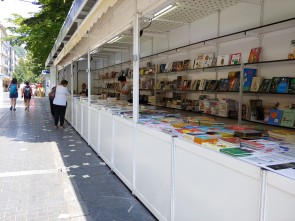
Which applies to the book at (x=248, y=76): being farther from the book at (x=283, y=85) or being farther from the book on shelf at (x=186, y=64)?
the book on shelf at (x=186, y=64)

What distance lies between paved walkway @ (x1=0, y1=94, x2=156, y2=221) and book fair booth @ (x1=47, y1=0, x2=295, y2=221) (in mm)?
229

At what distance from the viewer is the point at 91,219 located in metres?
3.12

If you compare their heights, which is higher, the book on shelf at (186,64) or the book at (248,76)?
the book on shelf at (186,64)

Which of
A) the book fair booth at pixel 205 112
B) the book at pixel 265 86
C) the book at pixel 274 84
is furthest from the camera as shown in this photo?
the book at pixel 265 86

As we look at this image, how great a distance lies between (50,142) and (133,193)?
400 cm

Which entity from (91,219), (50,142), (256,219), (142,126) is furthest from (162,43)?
(256,219)

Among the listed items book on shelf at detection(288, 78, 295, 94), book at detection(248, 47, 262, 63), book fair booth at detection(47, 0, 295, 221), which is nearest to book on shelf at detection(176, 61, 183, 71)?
book fair booth at detection(47, 0, 295, 221)

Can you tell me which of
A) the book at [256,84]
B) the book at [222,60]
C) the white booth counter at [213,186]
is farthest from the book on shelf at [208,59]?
the white booth counter at [213,186]

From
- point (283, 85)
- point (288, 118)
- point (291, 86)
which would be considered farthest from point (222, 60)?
point (288, 118)

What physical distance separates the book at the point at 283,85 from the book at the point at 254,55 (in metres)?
0.55

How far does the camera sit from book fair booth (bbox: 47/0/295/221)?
1909 mm

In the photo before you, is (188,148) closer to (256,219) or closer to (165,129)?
(165,129)

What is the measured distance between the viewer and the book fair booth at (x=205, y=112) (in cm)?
191

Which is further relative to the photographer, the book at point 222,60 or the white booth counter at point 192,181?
the book at point 222,60
